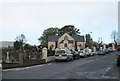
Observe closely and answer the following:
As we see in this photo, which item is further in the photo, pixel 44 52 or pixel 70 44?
pixel 70 44

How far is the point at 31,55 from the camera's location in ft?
135

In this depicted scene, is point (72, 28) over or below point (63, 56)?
over

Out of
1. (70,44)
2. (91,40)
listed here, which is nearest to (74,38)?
(70,44)

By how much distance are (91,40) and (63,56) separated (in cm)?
10250

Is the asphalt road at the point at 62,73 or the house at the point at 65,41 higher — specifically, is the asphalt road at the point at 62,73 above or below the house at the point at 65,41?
below

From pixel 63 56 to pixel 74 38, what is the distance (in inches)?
3512

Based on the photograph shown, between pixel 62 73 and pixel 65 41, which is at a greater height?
pixel 65 41

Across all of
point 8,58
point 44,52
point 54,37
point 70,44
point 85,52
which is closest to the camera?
point 8,58

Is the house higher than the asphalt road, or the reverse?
the house

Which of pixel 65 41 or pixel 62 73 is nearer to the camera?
pixel 62 73

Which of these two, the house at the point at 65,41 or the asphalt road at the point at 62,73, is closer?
the asphalt road at the point at 62,73

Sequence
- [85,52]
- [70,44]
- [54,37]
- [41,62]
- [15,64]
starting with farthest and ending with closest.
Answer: [54,37], [70,44], [85,52], [41,62], [15,64]

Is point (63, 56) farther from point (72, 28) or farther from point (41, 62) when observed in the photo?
point (72, 28)

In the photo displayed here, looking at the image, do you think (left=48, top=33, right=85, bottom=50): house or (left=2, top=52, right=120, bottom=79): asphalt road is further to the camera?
(left=48, top=33, right=85, bottom=50): house
